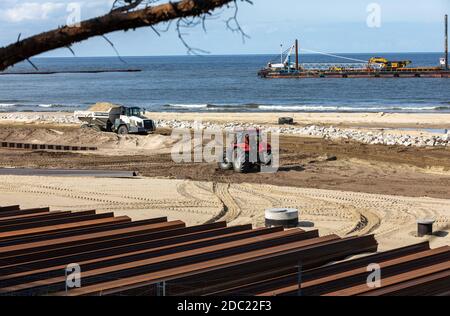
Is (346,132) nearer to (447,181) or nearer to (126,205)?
(447,181)

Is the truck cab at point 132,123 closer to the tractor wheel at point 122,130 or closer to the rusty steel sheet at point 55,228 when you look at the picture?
the tractor wheel at point 122,130

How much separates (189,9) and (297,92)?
82.2 metres

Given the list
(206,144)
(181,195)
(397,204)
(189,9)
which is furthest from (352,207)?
(189,9)

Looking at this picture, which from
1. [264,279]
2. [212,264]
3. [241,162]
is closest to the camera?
[264,279]

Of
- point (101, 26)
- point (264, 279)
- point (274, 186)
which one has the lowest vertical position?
point (274, 186)

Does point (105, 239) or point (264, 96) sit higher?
point (105, 239)

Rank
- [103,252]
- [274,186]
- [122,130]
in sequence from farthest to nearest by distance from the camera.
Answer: [122,130] → [274,186] → [103,252]

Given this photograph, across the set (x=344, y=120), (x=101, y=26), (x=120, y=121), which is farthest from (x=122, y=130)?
(x=101, y=26)

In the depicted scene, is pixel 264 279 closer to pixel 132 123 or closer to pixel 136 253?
pixel 136 253

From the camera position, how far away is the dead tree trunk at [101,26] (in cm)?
585

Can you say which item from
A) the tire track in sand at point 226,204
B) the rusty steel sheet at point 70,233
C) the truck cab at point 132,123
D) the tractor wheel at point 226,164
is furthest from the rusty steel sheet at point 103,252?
the truck cab at point 132,123

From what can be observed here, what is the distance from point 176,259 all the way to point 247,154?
48.1 feet

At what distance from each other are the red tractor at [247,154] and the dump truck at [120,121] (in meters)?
9.80

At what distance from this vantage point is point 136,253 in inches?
443
